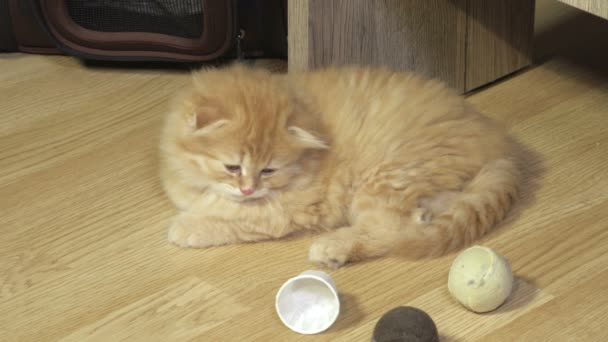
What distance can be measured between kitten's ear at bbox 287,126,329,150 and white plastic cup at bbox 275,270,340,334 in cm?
31

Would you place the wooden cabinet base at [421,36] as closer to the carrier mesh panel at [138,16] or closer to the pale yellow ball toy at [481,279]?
the carrier mesh panel at [138,16]

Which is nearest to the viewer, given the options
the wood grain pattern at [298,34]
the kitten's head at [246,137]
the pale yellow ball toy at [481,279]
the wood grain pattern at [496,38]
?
the pale yellow ball toy at [481,279]

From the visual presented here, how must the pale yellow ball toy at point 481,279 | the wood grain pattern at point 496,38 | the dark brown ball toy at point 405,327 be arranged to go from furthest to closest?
the wood grain pattern at point 496,38 → the pale yellow ball toy at point 481,279 → the dark brown ball toy at point 405,327

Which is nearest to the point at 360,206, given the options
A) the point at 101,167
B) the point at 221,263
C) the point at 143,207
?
the point at 221,263

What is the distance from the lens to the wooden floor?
1.73 m

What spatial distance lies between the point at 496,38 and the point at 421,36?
24 centimetres

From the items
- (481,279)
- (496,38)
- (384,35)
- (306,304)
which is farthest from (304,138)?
(496,38)

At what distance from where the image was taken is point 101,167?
2.26 m

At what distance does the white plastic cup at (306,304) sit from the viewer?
5.55 ft

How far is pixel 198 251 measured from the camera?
6.41ft

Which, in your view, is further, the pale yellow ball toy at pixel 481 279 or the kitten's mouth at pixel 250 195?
the kitten's mouth at pixel 250 195

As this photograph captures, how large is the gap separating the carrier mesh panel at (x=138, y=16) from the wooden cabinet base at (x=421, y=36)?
0.37 metres

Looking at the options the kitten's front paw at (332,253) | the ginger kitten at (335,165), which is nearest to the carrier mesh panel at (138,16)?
the ginger kitten at (335,165)

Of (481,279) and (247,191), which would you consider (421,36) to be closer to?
(247,191)
